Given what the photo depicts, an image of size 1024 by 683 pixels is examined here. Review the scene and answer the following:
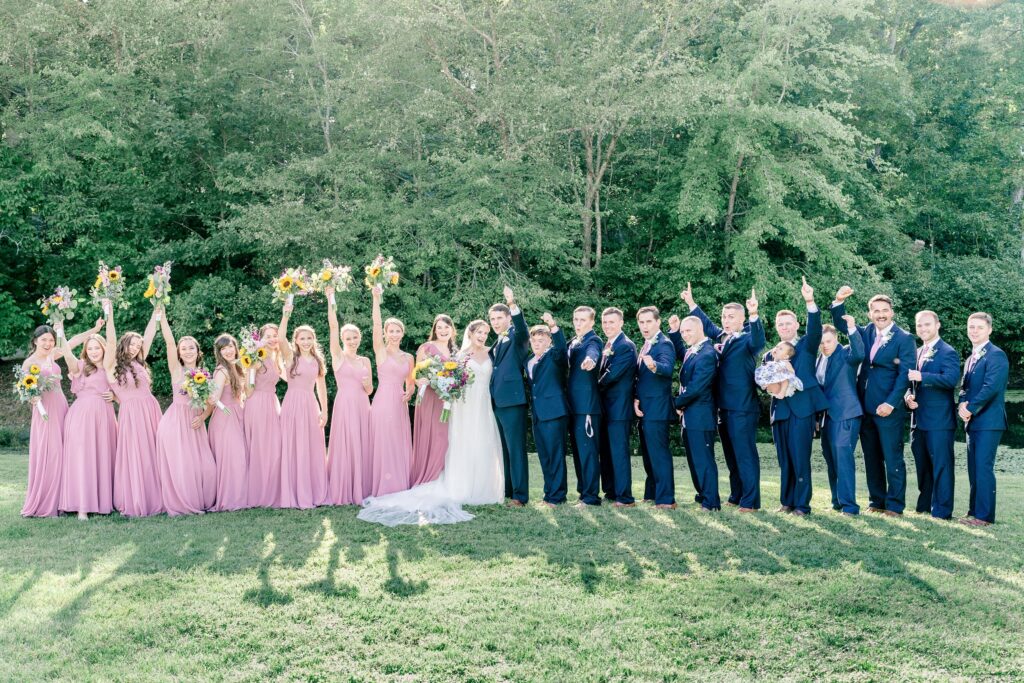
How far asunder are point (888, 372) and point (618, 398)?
2504 millimetres

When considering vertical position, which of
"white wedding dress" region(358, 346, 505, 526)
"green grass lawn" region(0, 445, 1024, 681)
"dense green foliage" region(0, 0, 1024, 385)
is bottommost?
"green grass lawn" region(0, 445, 1024, 681)

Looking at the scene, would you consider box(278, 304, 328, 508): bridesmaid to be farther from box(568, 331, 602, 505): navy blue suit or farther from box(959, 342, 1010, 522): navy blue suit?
box(959, 342, 1010, 522): navy blue suit

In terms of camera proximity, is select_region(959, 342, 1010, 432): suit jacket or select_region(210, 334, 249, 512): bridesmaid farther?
select_region(210, 334, 249, 512): bridesmaid

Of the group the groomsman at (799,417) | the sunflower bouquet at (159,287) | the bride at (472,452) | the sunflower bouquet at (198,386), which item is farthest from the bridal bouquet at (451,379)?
the groomsman at (799,417)

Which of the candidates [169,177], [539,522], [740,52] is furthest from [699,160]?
[539,522]

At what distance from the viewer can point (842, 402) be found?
8.34 metres

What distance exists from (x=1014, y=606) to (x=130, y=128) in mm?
21865

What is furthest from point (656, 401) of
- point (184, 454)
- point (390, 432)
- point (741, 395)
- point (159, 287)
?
point (159, 287)

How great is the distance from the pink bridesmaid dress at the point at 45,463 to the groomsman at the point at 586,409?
5113mm

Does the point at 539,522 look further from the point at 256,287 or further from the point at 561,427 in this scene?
the point at 256,287

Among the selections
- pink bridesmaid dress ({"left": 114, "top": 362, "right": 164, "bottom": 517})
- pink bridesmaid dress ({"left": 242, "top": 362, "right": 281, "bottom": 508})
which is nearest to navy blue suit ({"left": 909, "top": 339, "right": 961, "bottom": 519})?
pink bridesmaid dress ({"left": 242, "top": 362, "right": 281, "bottom": 508})

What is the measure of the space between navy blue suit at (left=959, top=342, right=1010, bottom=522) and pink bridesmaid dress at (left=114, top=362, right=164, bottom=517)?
7618 millimetres

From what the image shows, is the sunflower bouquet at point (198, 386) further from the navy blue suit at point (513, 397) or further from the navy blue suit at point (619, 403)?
the navy blue suit at point (619, 403)

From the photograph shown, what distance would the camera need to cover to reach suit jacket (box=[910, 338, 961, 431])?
8062mm
